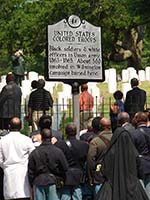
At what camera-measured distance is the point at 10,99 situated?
16562 mm

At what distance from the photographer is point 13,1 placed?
189 ft

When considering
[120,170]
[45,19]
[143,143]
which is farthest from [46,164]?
[45,19]

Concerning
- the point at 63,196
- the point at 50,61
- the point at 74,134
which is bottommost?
the point at 63,196

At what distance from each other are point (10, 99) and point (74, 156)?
17.5 feet

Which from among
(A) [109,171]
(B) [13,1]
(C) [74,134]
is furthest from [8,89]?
(B) [13,1]

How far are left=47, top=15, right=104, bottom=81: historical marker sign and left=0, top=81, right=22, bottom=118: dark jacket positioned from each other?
334 centimetres

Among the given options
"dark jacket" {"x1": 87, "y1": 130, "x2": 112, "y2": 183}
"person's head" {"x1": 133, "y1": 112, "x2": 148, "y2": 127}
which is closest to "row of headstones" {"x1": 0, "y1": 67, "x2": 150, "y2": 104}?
"person's head" {"x1": 133, "y1": 112, "x2": 148, "y2": 127}

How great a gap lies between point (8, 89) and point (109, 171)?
6.62 meters

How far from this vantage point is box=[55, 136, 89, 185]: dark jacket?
37.3 ft

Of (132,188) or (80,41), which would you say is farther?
(80,41)

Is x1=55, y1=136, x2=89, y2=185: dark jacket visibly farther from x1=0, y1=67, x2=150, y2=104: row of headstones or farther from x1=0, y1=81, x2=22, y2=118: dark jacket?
x1=0, y1=67, x2=150, y2=104: row of headstones

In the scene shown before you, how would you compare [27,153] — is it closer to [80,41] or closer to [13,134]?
[13,134]

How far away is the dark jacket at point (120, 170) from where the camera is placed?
10141mm

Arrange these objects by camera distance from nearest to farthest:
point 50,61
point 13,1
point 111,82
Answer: point 50,61, point 111,82, point 13,1
